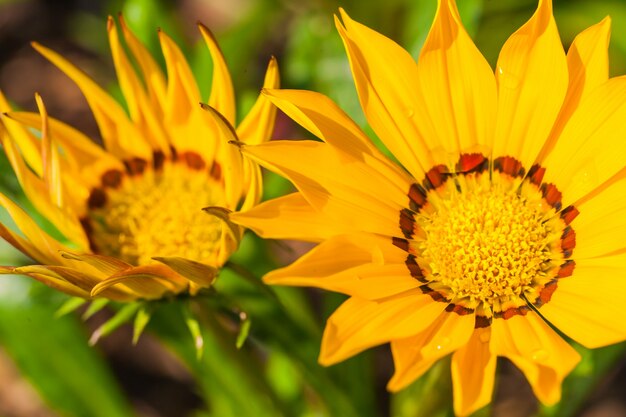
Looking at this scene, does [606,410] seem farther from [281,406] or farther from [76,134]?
[76,134]

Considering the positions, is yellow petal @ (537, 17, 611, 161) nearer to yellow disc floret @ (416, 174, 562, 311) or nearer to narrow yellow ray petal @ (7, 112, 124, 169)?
yellow disc floret @ (416, 174, 562, 311)

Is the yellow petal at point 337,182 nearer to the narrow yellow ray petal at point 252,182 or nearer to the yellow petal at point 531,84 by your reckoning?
the narrow yellow ray petal at point 252,182

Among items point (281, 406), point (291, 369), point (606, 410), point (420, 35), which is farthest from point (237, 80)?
point (606, 410)

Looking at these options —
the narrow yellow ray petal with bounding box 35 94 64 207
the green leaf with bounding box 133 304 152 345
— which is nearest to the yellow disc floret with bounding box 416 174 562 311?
the green leaf with bounding box 133 304 152 345

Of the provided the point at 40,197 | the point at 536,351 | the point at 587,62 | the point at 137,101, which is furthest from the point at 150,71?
the point at 536,351

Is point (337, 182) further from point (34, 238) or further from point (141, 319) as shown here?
point (34, 238)

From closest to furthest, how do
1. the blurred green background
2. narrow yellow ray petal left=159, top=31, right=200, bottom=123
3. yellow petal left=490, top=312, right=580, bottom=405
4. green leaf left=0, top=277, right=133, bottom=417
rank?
yellow petal left=490, top=312, right=580, bottom=405
narrow yellow ray petal left=159, top=31, right=200, bottom=123
the blurred green background
green leaf left=0, top=277, right=133, bottom=417
